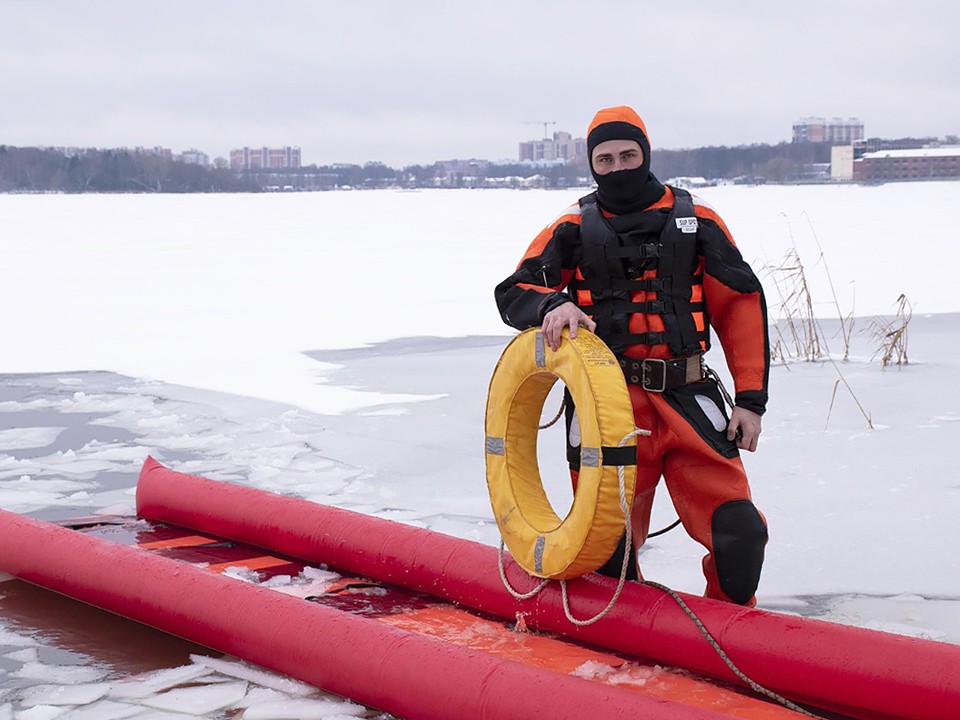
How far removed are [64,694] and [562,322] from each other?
148cm

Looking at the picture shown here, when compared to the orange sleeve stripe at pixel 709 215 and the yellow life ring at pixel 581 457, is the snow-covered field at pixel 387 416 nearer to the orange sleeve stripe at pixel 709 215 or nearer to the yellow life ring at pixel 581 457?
the yellow life ring at pixel 581 457

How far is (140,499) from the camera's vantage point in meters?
4.34

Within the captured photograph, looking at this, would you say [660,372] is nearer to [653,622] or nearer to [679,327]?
[679,327]

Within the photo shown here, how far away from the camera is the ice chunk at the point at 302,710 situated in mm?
2664

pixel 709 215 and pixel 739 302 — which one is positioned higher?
pixel 709 215

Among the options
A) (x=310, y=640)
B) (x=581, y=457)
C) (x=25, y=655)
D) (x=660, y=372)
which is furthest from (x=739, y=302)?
(x=25, y=655)

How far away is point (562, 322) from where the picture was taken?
2869mm

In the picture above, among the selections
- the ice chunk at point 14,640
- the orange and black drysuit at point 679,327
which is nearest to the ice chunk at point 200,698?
the ice chunk at point 14,640

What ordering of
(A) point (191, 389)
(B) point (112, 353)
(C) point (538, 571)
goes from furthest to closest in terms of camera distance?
(B) point (112, 353), (A) point (191, 389), (C) point (538, 571)

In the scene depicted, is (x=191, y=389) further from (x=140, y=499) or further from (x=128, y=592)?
(x=128, y=592)

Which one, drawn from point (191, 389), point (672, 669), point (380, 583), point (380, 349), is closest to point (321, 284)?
point (380, 349)

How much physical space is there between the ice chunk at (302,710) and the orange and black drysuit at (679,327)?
89 cm

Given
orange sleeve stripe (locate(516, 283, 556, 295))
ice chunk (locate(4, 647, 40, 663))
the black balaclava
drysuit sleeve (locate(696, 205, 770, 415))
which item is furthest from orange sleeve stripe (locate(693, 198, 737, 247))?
ice chunk (locate(4, 647, 40, 663))

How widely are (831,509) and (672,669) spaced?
1635 mm
